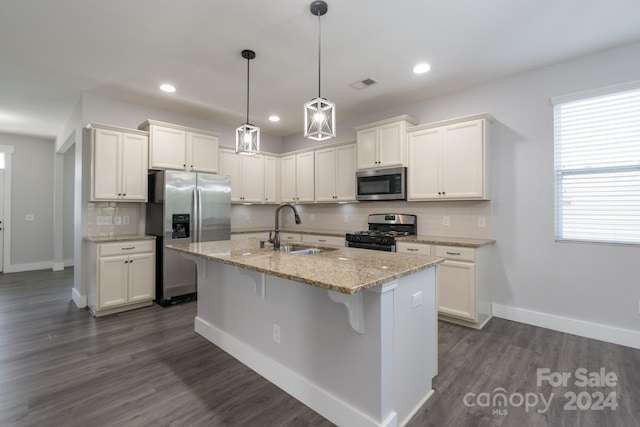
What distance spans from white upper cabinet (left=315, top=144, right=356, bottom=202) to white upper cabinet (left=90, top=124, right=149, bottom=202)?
252 cm

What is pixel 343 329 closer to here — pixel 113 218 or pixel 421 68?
pixel 421 68

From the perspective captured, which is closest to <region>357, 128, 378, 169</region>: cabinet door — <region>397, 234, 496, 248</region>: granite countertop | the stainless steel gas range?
the stainless steel gas range

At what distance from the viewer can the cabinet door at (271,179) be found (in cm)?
554

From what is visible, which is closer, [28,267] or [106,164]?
[106,164]

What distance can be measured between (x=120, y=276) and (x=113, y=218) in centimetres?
89

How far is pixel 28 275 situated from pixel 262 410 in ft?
21.2

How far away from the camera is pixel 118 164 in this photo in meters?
3.88

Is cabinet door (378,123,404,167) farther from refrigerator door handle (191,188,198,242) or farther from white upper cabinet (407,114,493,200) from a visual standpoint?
refrigerator door handle (191,188,198,242)

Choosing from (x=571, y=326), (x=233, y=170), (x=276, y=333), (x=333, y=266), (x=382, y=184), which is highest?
(x=233, y=170)

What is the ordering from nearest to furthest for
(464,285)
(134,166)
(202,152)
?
(464,285) → (134,166) → (202,152)

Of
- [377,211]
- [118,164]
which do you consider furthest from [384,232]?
[118,164]

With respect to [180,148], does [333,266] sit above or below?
below

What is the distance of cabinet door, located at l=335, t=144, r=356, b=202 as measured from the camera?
4656 millimetres

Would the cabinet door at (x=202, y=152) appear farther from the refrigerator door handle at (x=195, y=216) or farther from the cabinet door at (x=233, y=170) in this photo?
the refrigerator door handle at (x=195, y=216)
